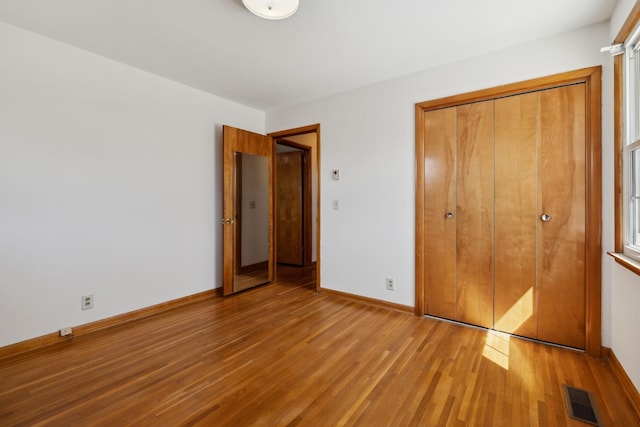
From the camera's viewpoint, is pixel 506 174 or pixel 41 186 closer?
pixel 41 186

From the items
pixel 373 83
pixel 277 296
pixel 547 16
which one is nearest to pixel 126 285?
pixel 277 296

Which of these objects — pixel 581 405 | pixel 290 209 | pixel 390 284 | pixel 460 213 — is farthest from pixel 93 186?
pixel 581 405

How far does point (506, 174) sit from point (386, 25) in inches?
60.1

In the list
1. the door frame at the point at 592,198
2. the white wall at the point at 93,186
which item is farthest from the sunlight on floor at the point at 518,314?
the white wall at the point at 93,186

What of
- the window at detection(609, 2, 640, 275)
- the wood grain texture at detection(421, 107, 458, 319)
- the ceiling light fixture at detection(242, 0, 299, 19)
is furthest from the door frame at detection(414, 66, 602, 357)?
the ceiling light fixture at detection(242, 0, 299, 19)

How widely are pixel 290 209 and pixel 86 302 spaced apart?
A: 3258 millimetres

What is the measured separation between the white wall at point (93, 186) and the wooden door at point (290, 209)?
1.90 metres

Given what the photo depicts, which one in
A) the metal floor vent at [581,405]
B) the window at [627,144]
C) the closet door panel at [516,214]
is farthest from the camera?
the closet door panel at [516,214]

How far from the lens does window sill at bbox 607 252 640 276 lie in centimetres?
150

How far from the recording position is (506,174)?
7.98ft

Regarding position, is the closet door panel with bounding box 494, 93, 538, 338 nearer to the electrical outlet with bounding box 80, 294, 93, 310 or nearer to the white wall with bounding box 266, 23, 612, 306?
the white wall with bounding box 266, 23, 612, 306

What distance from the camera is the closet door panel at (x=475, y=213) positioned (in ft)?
8.26

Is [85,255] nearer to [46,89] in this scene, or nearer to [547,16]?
[46,89]

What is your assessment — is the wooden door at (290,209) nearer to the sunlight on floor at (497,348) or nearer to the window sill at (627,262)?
the sunlight on floor at (497,348)
